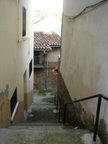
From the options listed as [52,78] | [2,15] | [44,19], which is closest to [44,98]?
[52,78]

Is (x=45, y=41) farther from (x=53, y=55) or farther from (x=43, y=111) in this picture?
(x=43, y=111)

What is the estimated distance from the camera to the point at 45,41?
17812 mm

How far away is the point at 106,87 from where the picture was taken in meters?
3.59

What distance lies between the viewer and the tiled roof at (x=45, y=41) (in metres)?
17.0

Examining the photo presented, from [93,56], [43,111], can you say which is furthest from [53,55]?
[93,56]

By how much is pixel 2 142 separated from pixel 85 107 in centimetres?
222

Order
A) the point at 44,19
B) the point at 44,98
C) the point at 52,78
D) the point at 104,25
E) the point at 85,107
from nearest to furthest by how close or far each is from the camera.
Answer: the point at 104,25 → the point at 85,107 → the point at 44,98 → the point at 52,78 → the point at 44,19

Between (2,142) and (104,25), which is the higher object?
(104,25)

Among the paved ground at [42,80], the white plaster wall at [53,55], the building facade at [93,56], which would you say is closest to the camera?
the building facade at [93,56]

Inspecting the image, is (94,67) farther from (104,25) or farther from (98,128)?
(98,128)

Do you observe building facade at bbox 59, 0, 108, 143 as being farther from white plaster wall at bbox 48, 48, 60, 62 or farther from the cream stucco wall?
white plaster wall at bbox 48, 48, 60, 62

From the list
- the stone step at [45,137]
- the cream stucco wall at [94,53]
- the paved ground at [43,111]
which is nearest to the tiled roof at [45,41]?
the paved ground at [43,111]

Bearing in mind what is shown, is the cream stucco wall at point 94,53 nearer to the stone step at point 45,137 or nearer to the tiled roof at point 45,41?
the stone step at point 45,137

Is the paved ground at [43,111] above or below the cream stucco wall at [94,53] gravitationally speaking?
below
